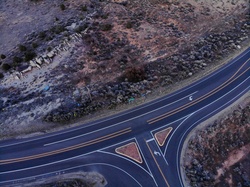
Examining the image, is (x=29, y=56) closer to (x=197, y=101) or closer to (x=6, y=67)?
(x=6, y=67)

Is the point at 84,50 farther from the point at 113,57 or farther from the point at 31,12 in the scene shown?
the point at 31,12

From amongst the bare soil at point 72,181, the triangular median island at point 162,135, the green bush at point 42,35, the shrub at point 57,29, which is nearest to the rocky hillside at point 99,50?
the shrub at point 57,29

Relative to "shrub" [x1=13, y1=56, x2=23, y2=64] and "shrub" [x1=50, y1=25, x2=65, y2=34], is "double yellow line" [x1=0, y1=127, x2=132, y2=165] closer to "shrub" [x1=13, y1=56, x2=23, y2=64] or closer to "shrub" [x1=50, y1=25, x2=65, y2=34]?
"shrub" [x1=13, y1=56, x2=23, y2=64]

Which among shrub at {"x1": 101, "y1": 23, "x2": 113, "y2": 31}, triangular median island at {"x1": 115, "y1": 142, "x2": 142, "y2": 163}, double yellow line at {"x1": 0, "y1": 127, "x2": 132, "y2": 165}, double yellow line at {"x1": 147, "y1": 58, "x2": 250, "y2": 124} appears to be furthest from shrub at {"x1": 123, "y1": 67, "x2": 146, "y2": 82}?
shrub at {"x1": 101, "y1": 23, "x2": 113, "y2": 31}

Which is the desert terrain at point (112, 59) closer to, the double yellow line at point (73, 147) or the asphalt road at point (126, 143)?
the asphalt road at point (126, 143)

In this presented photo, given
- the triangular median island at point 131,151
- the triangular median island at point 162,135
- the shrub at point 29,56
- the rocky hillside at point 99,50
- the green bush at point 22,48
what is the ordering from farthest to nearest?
the green bush at point 22,48
the shrub at point 29,56
the rocky hillside at point 99,50
the triangular median island at point 162,135
the triangular median island at point 131,151

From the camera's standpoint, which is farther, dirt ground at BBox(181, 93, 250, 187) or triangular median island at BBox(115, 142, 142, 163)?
triangular median island at BBox(115, 142, 142, 163)
